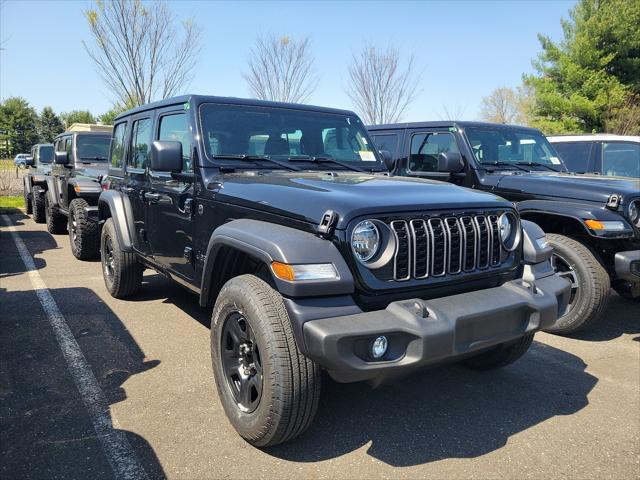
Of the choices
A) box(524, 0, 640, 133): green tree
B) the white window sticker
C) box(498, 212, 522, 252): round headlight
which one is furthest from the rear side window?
box(524, 0, 640, 133): green tree

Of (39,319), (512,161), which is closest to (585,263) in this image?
(512,161)

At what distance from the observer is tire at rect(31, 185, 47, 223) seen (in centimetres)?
1073

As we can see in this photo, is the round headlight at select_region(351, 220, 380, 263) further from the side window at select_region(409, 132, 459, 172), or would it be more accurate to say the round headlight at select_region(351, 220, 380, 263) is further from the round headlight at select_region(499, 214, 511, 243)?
the side window at select_region(409, 132, 459, 172)

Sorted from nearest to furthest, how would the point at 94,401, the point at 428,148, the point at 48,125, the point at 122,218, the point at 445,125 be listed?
the point at 94,401 < the point at 122,218 < the point at 445,125 < the point at 428,148 < the point at 48,125

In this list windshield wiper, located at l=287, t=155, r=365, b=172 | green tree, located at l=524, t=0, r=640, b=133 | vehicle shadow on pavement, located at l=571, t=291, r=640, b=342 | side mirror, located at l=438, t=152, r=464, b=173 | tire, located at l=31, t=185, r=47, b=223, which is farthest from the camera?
green tree, located at l=524, t=0, r=640, b=133

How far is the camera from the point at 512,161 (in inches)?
232

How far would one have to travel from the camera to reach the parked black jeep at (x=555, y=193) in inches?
172

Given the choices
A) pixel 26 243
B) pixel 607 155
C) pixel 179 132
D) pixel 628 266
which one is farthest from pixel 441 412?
pixel 26 243

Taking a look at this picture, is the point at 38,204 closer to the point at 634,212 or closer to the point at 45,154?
the point at 45,154

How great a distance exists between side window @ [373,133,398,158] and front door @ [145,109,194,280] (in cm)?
327

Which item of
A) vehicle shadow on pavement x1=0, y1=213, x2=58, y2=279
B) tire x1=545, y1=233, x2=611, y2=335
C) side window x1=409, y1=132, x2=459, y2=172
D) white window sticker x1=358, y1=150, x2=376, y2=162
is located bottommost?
vehicle shadow on pavement x1=0, y1=213, x2=58, y2=279

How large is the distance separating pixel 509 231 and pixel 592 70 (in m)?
19.1

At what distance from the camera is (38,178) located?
1049 cm

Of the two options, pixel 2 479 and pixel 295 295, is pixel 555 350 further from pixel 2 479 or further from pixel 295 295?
pixel 2 479
